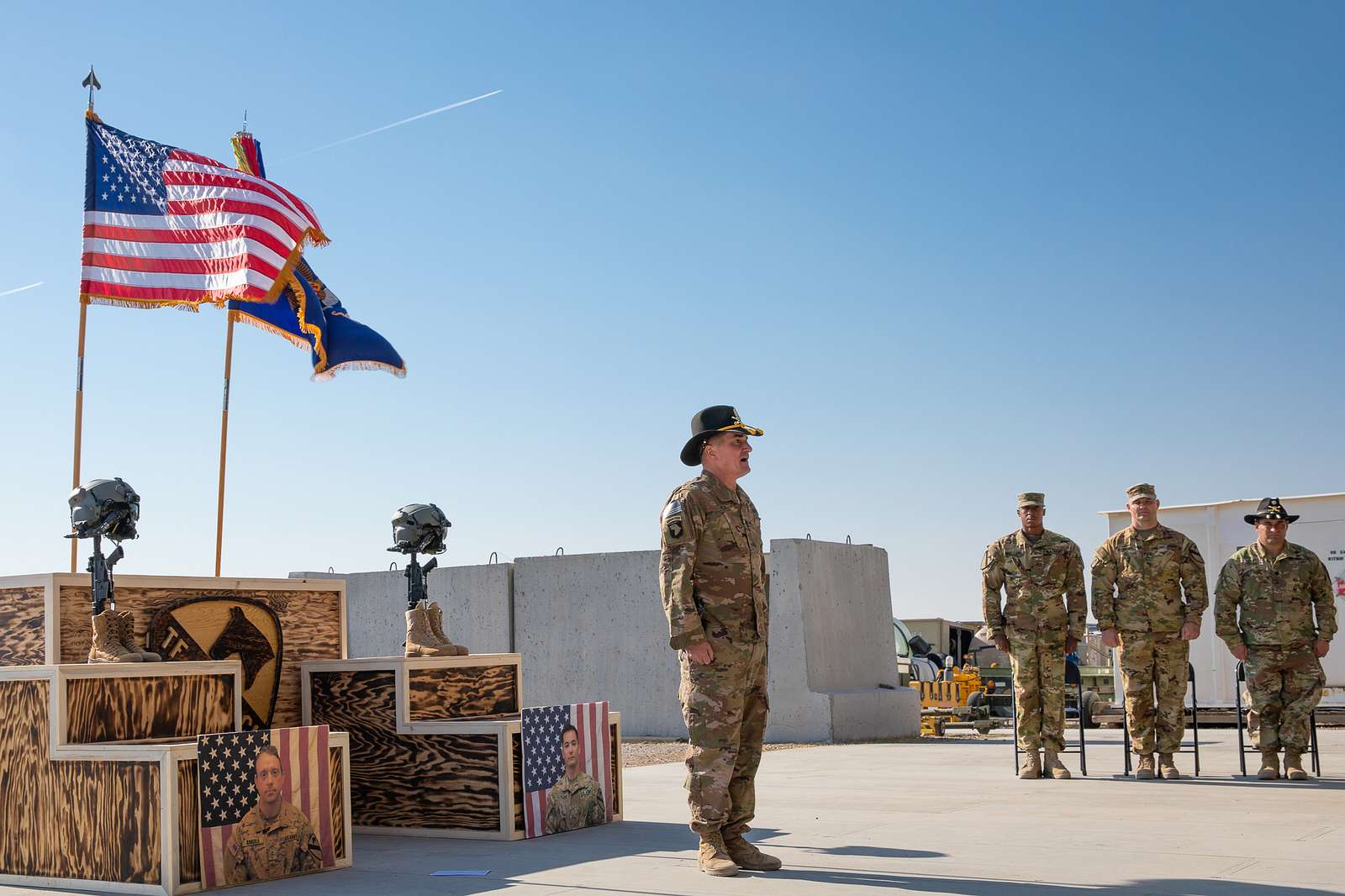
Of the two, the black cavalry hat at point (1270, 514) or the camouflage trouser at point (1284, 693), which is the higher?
the black cavalry hat at point (1270, 514)

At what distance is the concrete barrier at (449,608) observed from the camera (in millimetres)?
17375

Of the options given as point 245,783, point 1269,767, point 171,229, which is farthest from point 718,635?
point 171,229

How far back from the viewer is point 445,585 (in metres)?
17.9

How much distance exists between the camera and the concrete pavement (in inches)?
218

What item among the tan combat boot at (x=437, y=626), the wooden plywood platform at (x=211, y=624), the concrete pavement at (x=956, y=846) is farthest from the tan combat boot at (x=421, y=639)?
the concrete pavement at (x=956, y=846)

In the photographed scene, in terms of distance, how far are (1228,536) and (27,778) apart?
1198cm

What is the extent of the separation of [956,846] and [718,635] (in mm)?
1701

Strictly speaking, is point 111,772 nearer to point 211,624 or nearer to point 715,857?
point 211,624

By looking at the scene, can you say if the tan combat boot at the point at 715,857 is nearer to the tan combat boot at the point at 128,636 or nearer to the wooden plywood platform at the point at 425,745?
the wooden plywood platform at the point at 425,745

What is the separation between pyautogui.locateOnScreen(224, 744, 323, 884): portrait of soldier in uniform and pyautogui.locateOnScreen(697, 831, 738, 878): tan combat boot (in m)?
1.86

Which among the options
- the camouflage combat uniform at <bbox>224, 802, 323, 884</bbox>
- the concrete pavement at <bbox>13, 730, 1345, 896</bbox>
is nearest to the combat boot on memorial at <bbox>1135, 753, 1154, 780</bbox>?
Answer: the concrete pavement at <bbox>13, 730, 1345, 896</bbox>

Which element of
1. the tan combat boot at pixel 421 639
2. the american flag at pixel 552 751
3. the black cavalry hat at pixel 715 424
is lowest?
the american flag at pixel 552 751

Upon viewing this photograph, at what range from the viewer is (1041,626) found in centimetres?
984

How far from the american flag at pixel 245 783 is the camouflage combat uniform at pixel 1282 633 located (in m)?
6.50
